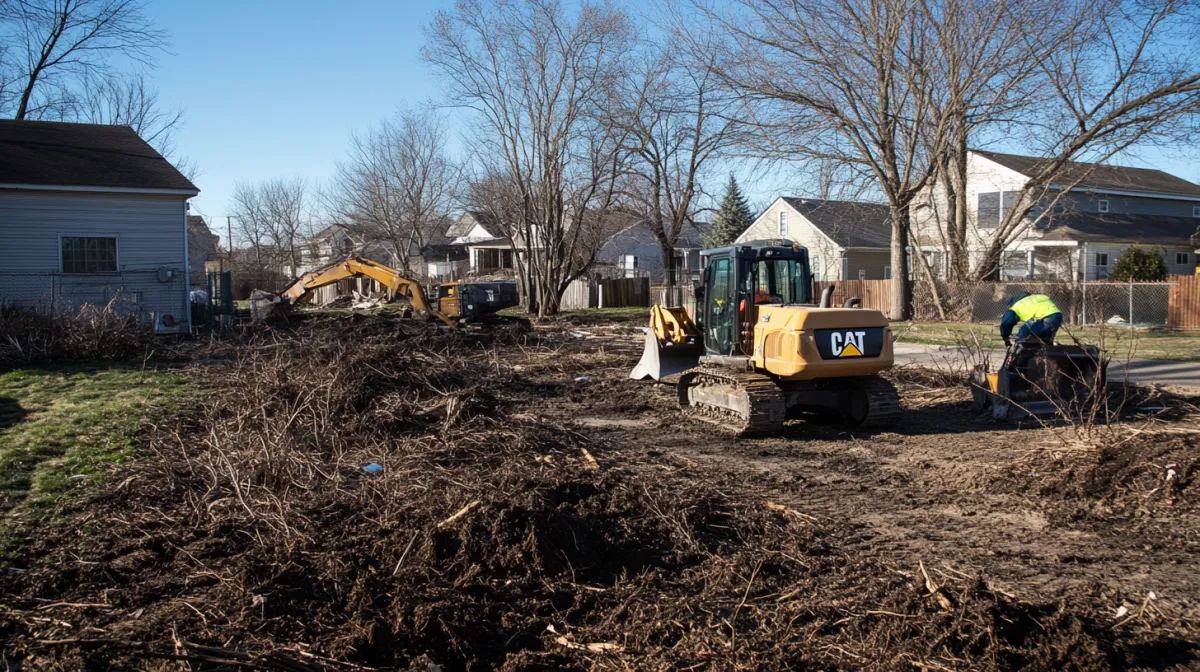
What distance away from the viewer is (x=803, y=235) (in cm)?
4800

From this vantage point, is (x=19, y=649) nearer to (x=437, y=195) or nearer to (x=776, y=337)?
(x=776, y=337)

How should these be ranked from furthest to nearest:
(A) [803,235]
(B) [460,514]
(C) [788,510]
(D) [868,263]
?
(A) [803,235]
(D) [868,263]
(C) [788,510]
(B) [460,514]

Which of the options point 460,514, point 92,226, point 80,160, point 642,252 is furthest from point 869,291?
point 642,252

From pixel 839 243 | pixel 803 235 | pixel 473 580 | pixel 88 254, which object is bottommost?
pixel 473 580

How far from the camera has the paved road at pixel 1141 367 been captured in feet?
48.1

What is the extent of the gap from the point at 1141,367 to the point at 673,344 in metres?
9.51

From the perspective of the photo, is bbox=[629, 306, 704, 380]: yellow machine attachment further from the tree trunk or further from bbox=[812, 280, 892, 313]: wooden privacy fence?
bbox=[812, 280, 892, 313]: wooden privacy fence

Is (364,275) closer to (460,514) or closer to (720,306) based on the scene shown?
(720,306)

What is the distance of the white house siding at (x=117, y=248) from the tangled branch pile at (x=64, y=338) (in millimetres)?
4398

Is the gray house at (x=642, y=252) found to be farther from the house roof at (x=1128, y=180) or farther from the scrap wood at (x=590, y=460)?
the scrap wood at (x=590, y=460)

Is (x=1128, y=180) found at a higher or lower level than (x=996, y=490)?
higher

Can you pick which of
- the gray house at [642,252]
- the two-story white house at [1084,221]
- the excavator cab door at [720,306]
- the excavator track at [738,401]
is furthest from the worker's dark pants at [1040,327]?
the gray house at [642,252]

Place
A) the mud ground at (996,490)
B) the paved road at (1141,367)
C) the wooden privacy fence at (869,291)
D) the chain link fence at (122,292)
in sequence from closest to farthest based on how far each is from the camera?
the mud ground at (996,490)
the paved road at (1141,367)
the chain link fence at (122,292)
the wooden privacy fence at (869,291)

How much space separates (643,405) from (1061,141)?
17587 mm
